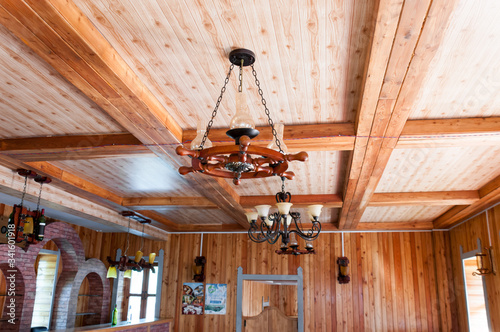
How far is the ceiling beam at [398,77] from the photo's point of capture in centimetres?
188

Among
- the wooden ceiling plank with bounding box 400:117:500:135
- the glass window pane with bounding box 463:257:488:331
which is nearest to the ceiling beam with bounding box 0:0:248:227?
the wooden ceiling plank with bounding box 400:117:500:135

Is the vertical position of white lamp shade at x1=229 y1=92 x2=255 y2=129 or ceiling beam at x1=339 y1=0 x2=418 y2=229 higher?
ceiling beam at x1=339 y1=0 x2=418 y2=229

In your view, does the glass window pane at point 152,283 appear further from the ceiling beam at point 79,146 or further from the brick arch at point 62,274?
the ceiling beam at point 79,146

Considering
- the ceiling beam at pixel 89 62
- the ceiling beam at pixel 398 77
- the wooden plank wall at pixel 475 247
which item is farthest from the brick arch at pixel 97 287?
the wooden plank wall at pixel 475 247

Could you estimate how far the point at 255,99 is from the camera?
10.1 feet

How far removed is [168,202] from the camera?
20.2ft

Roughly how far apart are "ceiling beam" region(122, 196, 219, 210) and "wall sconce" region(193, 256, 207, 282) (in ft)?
7.57

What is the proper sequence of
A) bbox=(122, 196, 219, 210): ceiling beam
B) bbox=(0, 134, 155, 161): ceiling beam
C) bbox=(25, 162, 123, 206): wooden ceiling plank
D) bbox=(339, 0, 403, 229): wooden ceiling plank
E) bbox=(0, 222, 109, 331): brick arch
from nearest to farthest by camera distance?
bbox=(339, 0, 403, 229): wooden ceiling plank
bbox=(0, 134, 155, 161): ceiling beam
bbox=(25, 162, 123, 206): wooden ceiling plank
bbox=(0, 222, 109, 331): brick arch
bbox=(122, 196, 219, 210): ceiling beam

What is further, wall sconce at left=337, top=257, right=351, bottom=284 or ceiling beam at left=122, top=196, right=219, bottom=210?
wall sconce at left=337, top=257, right=351, bottom=284

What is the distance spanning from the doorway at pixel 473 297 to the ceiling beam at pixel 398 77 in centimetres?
409

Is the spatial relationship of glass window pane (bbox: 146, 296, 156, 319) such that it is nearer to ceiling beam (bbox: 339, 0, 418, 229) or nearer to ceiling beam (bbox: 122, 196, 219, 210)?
ceiling beam (bbox: 122, 196, 219, 210)

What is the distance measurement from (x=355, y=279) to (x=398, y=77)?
6164 mm

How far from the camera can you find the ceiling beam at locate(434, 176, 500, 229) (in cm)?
505

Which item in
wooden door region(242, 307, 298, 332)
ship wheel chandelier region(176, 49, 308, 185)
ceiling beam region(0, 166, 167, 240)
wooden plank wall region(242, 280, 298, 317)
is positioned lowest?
wooden door region(242, 307, 298, 332)
